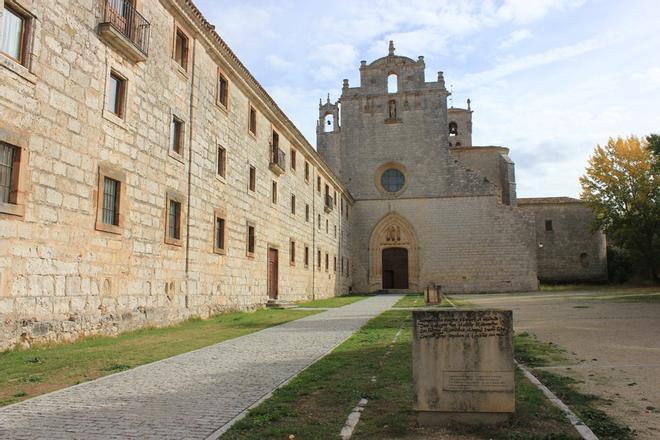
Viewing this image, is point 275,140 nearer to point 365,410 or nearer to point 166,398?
point 166,398

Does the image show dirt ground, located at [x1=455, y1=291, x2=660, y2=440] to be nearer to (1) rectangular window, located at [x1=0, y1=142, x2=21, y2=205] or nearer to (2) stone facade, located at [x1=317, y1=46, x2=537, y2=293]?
(1) rectangular window, located at [x1=0, y1=142, x2=21, y2=205]

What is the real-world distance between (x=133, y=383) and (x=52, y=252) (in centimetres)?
437

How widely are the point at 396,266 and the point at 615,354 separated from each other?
29.3m

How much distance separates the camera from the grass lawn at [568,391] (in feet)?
13.5

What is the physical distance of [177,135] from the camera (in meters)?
14.5

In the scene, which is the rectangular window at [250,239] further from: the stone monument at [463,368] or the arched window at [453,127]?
the arched window at [453,127]

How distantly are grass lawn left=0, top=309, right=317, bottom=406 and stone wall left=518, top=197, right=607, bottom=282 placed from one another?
3539 centimetres

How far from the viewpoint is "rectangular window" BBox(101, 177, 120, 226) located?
434 inches

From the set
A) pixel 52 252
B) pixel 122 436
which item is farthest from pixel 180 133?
pixel 122 436

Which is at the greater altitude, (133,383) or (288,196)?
(288,196)

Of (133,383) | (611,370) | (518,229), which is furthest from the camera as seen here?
(518,229)

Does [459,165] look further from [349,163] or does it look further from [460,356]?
[460,356]

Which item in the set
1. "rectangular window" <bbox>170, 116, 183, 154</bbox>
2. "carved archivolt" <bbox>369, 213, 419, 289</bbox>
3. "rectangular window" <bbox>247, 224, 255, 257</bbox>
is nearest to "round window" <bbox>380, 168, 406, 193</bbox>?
"carved archivolt" <bbox>369, 213, 419, 289</bbox>

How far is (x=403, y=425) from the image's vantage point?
4273 mm
